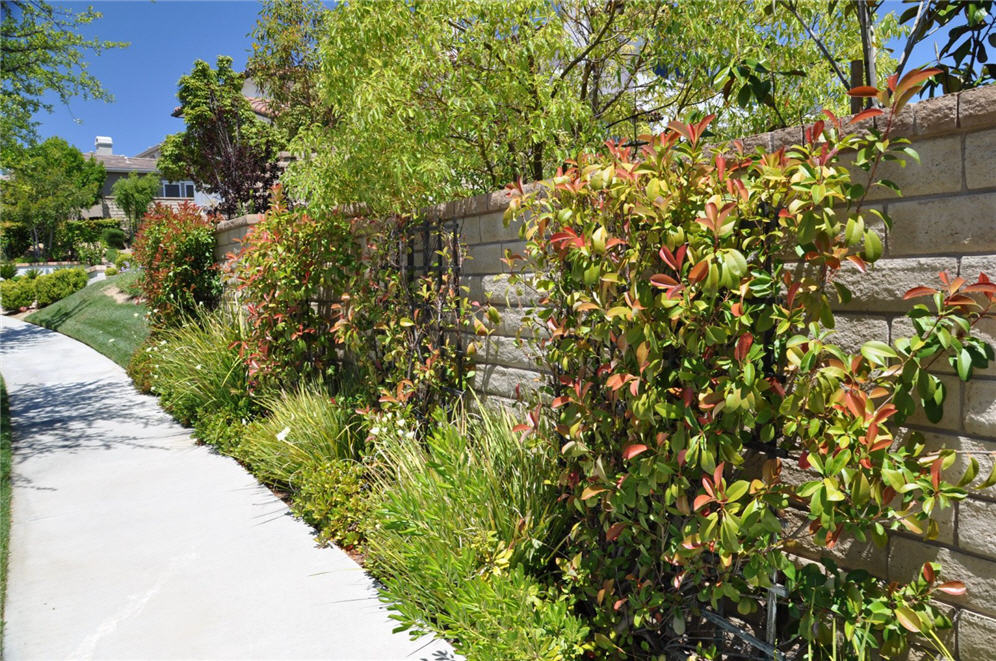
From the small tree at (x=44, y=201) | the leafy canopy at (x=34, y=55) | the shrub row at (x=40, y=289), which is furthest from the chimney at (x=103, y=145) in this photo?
the leafy canopy at (x=34, y=55)

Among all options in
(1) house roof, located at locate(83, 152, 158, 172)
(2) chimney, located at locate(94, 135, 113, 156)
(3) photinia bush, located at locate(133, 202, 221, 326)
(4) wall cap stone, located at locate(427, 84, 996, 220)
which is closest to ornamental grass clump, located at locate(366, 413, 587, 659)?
(4) wall cap stone, located at locate(427, 84, 996, 220)

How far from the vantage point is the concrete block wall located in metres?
2.19

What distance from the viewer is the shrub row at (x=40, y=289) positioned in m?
21.3

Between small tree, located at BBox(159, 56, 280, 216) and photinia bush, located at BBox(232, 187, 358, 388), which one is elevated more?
small tree, located at BBox(159, 56, 280, 216)

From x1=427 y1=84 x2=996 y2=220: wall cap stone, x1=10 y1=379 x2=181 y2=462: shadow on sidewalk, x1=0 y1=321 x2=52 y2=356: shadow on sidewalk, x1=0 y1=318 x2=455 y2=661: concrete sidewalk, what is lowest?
x1=0 y1=318 x2=455 y2=661: concrete sidewalk

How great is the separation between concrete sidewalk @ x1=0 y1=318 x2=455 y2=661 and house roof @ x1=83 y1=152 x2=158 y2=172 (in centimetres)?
4916

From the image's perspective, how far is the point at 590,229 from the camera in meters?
2.75

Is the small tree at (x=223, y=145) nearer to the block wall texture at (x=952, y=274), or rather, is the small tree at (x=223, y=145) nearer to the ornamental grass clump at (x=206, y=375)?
the ornamental grass clump at (x=206, y=375)

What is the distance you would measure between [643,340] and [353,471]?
2.84 meters

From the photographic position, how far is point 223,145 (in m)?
16.7

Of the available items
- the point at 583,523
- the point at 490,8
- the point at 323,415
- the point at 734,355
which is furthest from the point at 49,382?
the point at 734,355

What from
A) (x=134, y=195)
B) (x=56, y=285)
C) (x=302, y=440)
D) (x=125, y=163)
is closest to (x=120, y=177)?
(x=125, y=163)

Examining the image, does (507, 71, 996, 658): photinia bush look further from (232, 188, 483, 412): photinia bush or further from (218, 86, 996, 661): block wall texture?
(232, 188, 483, 412): photinia bush

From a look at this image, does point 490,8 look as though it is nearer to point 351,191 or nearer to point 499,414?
point 351,191
